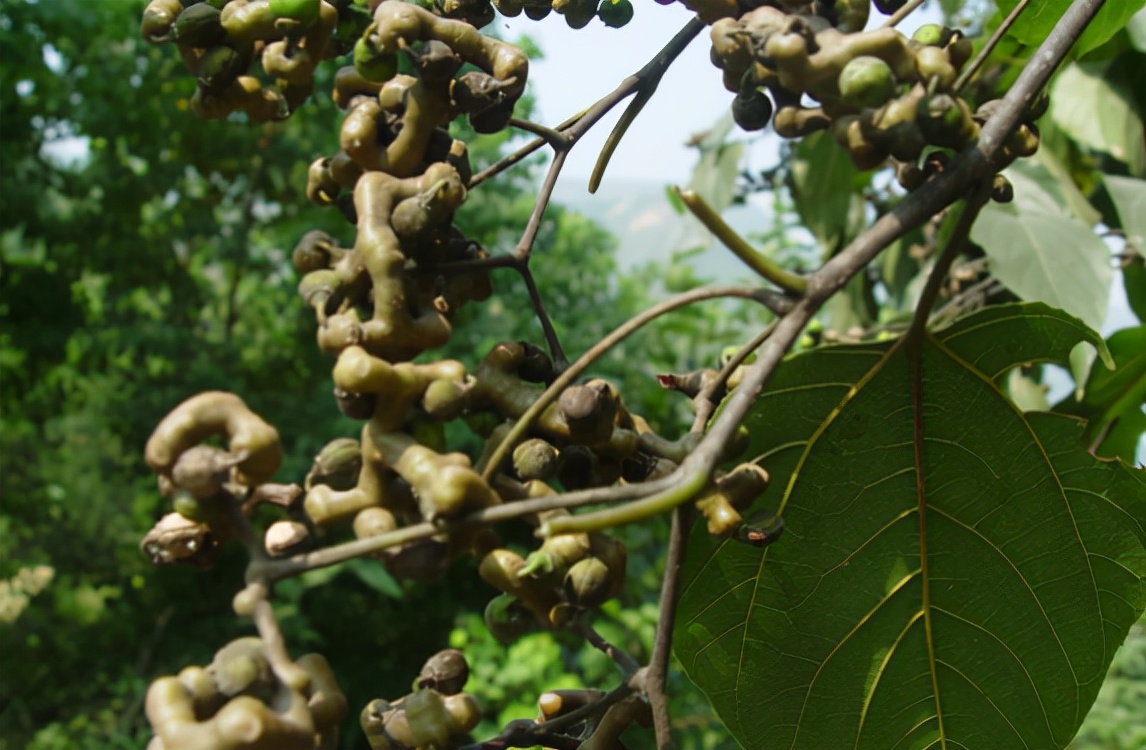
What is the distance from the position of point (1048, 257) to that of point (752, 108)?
804mm

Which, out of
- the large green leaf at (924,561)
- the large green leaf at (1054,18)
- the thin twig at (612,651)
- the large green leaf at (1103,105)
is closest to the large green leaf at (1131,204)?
the large green leaf at (1103,105)

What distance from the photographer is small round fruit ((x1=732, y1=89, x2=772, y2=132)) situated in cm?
58

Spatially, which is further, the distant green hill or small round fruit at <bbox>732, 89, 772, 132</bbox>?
the distant green hill

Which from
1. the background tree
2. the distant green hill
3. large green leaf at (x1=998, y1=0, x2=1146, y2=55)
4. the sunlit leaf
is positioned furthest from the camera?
the distant green hill

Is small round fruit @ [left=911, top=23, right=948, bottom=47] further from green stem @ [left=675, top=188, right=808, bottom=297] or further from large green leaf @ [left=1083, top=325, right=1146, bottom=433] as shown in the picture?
large green leaf @ [left=1083, top=325, right=1146, bottom=433]

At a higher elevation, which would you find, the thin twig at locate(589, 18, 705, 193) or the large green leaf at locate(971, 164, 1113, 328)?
the thin twig at locate(589, 18, 705, 193)

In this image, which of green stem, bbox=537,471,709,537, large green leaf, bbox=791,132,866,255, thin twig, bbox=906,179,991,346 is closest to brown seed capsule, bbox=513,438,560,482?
green stem, bbox=537,471,709,537

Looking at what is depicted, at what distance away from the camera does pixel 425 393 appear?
0.52 metres

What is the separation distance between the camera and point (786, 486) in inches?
25.5

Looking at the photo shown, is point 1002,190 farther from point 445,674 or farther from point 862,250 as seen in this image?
point 445,674

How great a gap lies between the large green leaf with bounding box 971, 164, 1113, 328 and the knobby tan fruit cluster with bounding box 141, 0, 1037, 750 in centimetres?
75

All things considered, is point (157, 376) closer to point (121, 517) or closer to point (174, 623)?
point (121, 517)

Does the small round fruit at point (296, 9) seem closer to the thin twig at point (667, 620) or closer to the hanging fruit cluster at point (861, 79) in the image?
the hanging fruit cluster at point (861, 79)

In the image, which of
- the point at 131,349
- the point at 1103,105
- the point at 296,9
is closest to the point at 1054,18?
the point at 296,9
